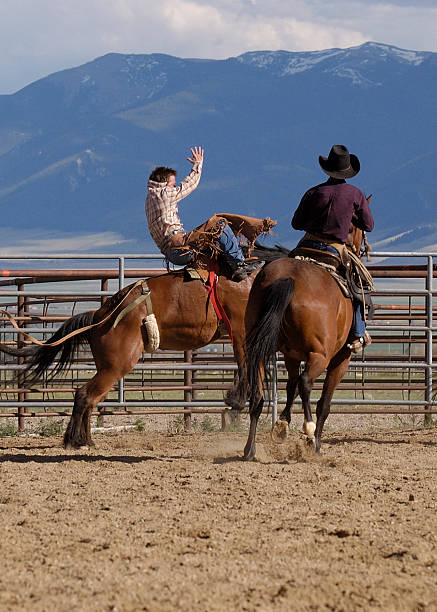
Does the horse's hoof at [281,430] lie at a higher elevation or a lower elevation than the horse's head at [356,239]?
lower

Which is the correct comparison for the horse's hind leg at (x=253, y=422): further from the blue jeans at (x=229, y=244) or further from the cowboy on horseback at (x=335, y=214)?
the blue jeans at (x=229, y=244)

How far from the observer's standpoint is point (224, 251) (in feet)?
25.7

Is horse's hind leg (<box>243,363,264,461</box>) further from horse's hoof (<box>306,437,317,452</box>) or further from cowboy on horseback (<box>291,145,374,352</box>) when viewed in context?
cowboy on horseback (<box>291,145,374,352</box>)

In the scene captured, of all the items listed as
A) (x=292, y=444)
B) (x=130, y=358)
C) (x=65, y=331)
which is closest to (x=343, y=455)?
(x=292, y=444)

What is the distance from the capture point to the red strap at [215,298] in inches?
306

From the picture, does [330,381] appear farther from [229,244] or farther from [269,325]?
[229,244]

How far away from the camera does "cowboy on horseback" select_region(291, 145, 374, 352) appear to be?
723 cm

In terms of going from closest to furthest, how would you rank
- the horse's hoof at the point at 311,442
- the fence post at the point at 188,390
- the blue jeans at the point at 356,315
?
the horse's hoof at the point at 311,442 → the blue jeans at the point at 356,315 → the fence post at the point at 188,390

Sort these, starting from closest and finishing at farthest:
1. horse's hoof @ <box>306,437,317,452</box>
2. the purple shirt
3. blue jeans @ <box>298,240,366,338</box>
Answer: horse's hoof @ <box>306,437,317,452</box> → the purple shirt → blue jeans @ <box>298,240,366,338</box>

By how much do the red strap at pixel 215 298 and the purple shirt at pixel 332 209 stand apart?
0.78 meters

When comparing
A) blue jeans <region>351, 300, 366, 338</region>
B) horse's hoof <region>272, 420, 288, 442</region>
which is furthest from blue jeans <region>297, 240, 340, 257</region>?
horse's hoof <region>272, 420, 288, 442</region>

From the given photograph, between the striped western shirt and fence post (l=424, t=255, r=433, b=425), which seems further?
fence post (l=424, t=255, r=433, b=425)

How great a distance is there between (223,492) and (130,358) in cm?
179

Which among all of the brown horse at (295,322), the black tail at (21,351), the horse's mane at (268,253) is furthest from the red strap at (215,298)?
the black tail at (21,351)
